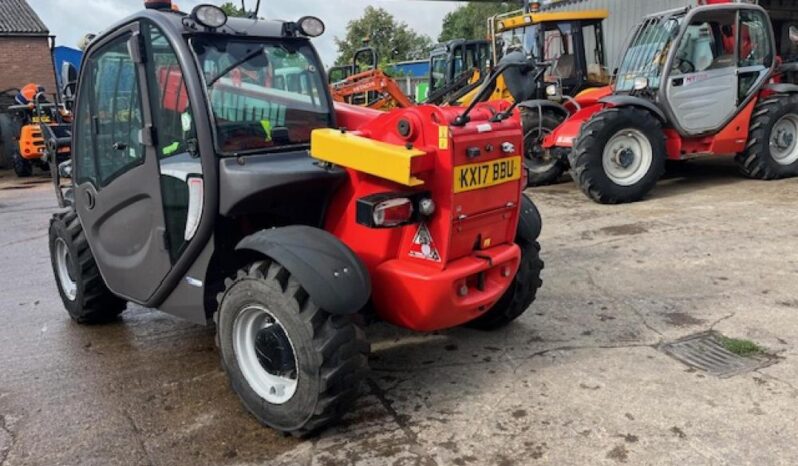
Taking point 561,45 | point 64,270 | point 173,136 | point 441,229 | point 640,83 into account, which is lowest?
point 64,270

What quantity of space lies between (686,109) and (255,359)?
670 cm

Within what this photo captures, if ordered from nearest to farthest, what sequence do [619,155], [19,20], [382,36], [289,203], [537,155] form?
[289,203]
[619,155]
[537,155]
[19,20]
[382,36]

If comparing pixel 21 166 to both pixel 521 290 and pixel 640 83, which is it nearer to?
pixel 640 83

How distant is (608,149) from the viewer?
781 centimetres

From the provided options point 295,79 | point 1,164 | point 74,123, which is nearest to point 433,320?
point 295,79

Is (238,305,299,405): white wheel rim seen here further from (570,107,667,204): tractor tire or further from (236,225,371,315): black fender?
(570,107,667,204): tractor tire

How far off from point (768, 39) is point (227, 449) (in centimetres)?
850

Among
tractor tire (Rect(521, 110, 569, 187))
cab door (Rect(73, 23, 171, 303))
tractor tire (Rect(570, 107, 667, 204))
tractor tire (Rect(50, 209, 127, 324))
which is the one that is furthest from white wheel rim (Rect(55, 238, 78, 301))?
tractor tire (Rect(521, 110, 569, 187))

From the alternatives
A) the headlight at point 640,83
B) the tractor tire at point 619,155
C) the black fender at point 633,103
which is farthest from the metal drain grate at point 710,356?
the headlight at point 640,83

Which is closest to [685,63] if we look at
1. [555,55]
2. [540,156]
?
[540,156]

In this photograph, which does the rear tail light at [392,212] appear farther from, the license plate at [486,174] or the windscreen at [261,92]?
the windscreen at [261,92]

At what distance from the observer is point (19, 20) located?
68.4ft

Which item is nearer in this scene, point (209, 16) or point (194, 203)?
point (209, 16)

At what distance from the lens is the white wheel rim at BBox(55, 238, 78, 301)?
464 cm
